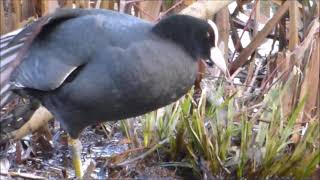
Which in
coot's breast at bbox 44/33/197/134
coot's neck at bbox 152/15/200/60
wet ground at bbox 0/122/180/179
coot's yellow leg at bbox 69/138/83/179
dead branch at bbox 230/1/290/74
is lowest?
wet ground at bbox 0/122/180/179

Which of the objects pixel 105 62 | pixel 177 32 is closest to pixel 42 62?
pixel 105 62

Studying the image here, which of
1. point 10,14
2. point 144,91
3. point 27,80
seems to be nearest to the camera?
point 144,91

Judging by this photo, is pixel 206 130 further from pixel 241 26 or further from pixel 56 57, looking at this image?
pixel 241 26

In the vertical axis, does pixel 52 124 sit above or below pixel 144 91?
below

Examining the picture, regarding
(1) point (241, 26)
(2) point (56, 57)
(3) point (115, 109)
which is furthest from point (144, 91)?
(1) point (241, 26)

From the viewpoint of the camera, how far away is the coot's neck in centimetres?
328

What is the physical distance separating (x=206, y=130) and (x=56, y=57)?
722 mm

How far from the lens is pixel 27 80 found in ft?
11.0

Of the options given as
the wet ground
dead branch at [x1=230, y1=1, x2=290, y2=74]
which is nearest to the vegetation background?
the wet ground

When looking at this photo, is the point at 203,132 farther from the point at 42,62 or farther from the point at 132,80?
the point at 42,62

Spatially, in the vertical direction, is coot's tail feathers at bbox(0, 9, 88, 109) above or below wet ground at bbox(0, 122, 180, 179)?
above

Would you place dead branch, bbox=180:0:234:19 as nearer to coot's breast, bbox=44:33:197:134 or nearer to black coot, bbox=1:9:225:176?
black coot, bbox=1:9:225:176

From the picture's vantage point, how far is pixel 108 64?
10.5 feet

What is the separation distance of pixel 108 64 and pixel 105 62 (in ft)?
0.05
